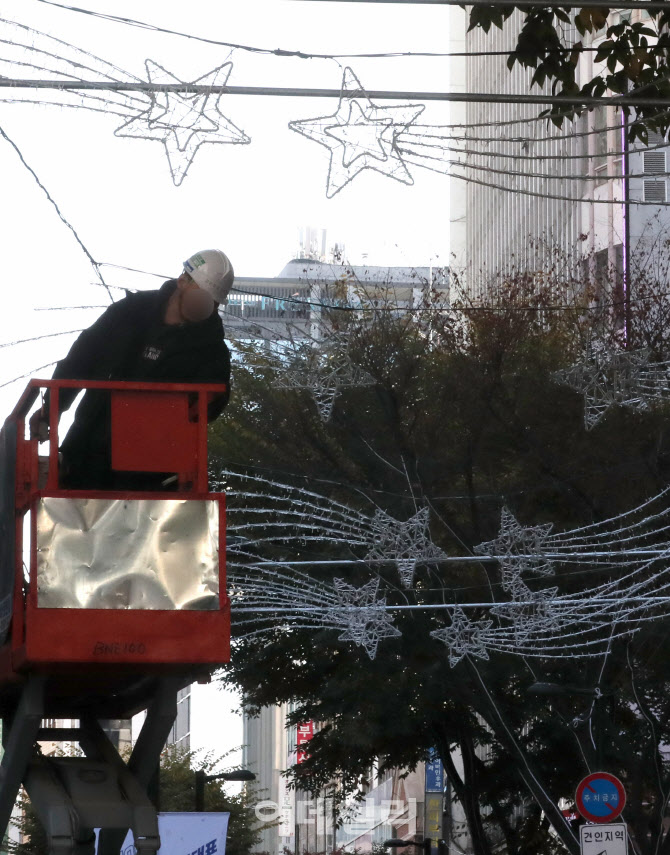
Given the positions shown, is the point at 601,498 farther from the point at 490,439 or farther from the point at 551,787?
the point at 551,787

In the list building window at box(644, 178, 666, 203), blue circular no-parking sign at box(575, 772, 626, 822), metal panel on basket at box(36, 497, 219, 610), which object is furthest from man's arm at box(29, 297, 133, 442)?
building window at box(644, 178, 666, 203)

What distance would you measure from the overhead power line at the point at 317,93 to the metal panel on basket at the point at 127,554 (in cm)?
300

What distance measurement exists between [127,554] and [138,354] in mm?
1311

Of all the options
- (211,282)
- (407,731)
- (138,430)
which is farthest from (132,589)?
(407,731)

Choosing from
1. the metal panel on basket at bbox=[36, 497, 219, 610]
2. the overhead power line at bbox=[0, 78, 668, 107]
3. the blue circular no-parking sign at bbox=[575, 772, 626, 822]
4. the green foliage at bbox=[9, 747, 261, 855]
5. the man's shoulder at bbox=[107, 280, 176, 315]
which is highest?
the overhead power line at bbox=[0, 78, 668, 107]

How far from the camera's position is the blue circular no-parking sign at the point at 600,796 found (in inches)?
772

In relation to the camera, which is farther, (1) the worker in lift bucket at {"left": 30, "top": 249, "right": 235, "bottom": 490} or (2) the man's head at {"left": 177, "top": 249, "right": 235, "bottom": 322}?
(1) the worker in lift bucket at {"left": 30, "top": 249, "right": 235, "bottom": 490}

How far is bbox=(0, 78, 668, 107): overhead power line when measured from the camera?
863cm

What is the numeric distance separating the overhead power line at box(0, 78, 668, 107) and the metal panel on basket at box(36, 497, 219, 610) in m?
3.00

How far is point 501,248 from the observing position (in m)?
68.1

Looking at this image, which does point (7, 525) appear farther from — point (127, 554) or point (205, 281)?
point (205, 281)

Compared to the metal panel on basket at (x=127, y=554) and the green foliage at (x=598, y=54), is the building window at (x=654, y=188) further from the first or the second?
the metal panel on basket at (x=127, y=554)

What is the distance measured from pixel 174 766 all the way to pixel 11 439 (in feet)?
126

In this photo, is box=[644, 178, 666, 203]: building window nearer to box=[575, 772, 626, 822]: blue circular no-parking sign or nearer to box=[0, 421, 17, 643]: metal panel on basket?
box=[575, 772, 626, 822]: blue circular no-parking sign
